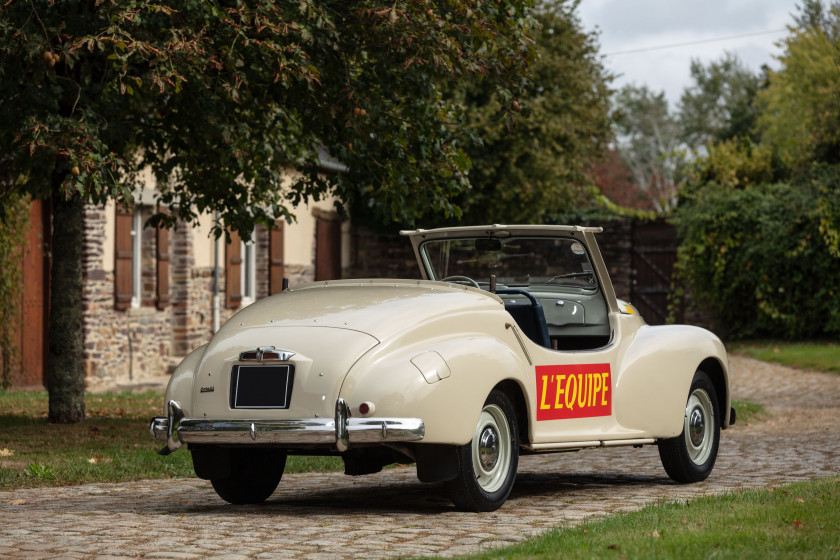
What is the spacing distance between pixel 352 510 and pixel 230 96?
15.8 ft

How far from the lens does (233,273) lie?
25469 mm

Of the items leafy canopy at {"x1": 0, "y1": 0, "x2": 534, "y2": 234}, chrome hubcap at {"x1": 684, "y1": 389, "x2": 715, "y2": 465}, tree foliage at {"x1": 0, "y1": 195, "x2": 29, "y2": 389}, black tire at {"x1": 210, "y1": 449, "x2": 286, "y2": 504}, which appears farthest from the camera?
tree foliage at {"x1": 0, "y1": 195, "x2": 29, "y2": 389}

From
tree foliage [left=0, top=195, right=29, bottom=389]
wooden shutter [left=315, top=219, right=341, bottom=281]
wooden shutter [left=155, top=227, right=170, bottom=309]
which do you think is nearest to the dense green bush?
wooden shutter [left=315, top=219, right=341, bottom=281]

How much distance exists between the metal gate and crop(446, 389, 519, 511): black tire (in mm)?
24264

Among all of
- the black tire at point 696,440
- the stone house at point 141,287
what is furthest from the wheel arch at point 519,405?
the stone house at point 141,287

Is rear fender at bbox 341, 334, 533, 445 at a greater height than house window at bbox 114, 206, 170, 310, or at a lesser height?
lesser

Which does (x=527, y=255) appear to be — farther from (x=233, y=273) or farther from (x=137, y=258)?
(x=233, y=273)

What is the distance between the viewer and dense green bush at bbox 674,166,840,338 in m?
26.0

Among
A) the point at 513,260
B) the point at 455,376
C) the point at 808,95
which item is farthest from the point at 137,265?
the point at 808,95

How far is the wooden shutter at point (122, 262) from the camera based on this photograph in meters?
21.0

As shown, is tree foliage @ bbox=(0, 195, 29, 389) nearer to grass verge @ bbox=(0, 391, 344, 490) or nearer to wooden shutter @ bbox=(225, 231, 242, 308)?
grass verge @ bbox=(0, 391, 344, 490)

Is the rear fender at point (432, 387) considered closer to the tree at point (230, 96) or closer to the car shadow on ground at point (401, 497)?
the car shadow on ground at point (401, 497)

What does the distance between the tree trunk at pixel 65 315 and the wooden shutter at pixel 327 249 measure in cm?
1693

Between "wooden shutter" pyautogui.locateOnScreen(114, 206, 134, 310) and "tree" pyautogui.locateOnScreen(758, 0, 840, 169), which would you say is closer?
"wooden shutter" pyautogui.locateOnScreen(114, 206, 134, 310)
